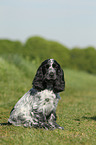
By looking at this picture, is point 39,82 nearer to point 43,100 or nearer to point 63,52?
point 43,100

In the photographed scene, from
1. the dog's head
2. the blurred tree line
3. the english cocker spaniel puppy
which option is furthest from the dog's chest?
the blurred tree line

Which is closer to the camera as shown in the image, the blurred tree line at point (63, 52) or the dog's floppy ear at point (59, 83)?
the dog's floppy ear at point (59, 83)

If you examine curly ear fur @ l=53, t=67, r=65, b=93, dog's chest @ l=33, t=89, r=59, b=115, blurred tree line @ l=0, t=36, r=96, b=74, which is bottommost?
dog's chest @ l=33, t=89, r=59, b=115

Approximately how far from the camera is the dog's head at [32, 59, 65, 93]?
5.58m

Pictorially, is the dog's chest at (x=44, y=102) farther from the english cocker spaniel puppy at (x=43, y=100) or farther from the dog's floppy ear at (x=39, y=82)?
the dog's floppy ear at (x=39, y=82)

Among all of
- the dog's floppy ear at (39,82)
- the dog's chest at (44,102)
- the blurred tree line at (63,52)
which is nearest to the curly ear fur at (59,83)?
the dog's chest at (44,102)

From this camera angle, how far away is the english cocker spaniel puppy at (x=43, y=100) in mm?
5617

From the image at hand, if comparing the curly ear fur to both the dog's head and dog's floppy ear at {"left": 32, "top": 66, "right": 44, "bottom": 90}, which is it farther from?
dog's floppy ear at {"left": 32, "top": 66, "right": 44, "bottom": 90}

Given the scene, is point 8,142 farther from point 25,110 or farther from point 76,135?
point 76,135

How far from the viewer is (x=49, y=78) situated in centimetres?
555

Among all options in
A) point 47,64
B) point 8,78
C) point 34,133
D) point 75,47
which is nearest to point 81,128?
point 34,133

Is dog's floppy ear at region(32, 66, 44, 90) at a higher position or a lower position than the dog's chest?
higher

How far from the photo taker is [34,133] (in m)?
5.36

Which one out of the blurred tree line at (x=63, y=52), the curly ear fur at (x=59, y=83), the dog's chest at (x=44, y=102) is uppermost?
the blurred tree line at (x=63, y=52)
